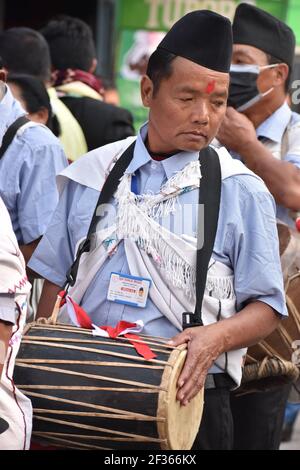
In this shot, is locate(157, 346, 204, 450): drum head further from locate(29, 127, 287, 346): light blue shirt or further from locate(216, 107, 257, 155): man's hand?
locate(216, 107, 257, 155): man's hand

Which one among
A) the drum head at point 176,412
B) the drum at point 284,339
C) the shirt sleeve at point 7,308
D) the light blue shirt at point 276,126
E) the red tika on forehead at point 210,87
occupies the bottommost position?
the drum at point 284,339

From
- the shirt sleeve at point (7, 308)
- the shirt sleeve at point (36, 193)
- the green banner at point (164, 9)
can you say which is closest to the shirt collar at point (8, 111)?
the shirt sleeve at point (36, 193)

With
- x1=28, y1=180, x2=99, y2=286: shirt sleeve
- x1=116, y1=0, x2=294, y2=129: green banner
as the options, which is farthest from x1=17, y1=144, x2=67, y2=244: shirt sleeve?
x1=116, y1=0, x2=294, y2=129: green banner

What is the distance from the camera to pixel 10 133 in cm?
480

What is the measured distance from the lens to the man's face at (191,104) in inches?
147

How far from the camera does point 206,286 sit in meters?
3.71

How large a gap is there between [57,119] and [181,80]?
2.78 meters

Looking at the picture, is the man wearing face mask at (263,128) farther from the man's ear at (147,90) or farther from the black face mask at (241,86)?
the man's ear at (147,90)

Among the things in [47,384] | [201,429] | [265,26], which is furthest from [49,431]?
[265,26]

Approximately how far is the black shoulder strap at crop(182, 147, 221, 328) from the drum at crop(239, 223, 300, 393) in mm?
814

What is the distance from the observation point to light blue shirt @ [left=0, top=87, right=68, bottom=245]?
15.6 feet

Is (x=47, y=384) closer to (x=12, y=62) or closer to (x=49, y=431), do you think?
(x=49, y=431)

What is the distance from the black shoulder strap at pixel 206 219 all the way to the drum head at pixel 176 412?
0.62 feet
